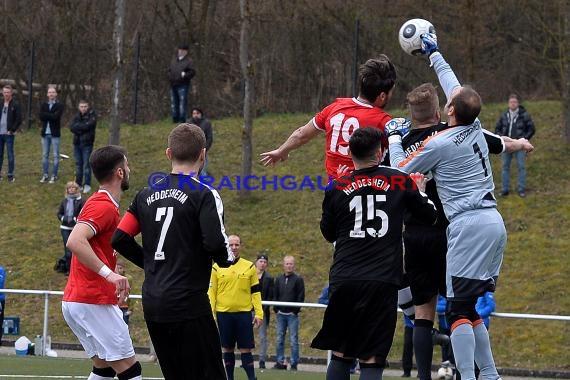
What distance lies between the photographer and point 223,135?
98.3 ft

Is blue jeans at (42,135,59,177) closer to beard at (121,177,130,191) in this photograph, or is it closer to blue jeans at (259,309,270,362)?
blue jeans at (259,309,270,362)

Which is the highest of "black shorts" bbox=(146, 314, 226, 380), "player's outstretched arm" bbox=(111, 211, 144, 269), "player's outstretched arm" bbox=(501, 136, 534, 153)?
"player's outstretched arm" bbox=(501, 136, 534, 153)

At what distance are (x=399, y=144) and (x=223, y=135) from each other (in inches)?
857

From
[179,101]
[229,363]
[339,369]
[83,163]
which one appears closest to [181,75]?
[179,101]

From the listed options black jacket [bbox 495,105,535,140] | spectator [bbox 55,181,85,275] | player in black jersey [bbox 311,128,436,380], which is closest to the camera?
player in black jersey [bbox 311,128,436,380]

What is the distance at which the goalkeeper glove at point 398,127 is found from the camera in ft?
27.7

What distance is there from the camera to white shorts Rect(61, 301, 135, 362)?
827 cm

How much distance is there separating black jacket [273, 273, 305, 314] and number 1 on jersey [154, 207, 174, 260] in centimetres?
1068

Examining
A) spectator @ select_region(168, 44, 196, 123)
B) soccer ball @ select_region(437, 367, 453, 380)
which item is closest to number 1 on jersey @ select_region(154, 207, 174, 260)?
soccer ball @ select_region(437, 367, 453, 380)

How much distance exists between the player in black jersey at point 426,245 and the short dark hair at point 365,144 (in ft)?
3.38

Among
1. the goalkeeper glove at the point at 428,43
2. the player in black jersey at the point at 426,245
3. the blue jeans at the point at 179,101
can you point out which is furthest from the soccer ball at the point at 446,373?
the blue jeans at the point at 179,101

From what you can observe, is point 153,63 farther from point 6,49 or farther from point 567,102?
point 567,102

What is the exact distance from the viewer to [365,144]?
7.69 meters

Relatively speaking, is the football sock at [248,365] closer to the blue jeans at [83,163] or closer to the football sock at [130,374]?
the football sock at [130,374]
